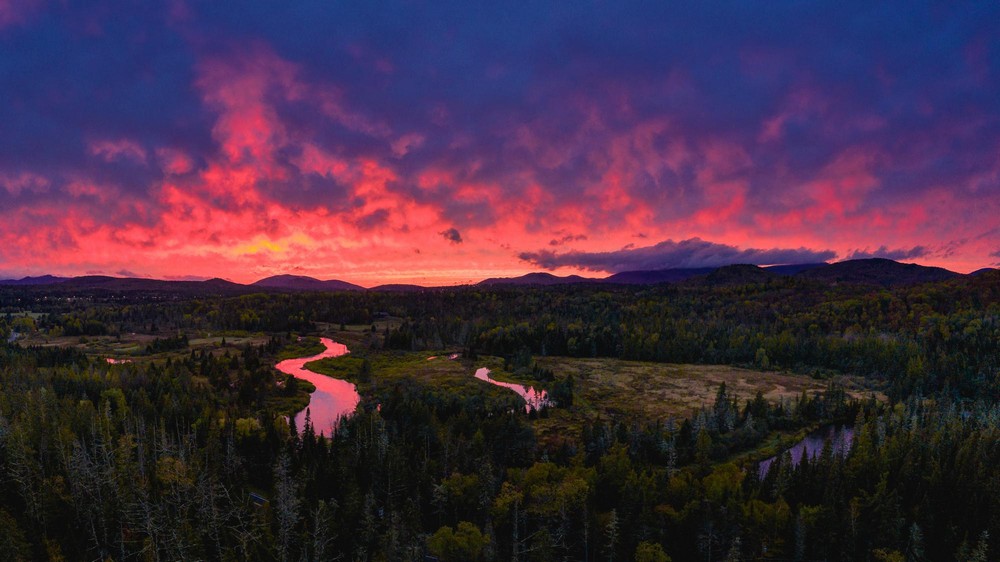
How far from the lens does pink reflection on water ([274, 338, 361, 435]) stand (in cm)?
11300

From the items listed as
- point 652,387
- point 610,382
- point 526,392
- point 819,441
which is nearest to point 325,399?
point 526,392

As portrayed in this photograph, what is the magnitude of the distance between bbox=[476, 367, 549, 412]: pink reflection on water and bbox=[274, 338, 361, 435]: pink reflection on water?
139 feet

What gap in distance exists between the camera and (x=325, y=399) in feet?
445

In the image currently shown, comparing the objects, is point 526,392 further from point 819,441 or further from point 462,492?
point 462,492

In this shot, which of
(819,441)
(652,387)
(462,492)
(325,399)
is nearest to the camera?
(462,492)

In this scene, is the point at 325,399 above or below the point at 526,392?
above

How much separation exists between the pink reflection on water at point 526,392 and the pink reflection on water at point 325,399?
42.4 m

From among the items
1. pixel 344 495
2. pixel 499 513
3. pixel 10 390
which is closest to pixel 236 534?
pixel 344 495

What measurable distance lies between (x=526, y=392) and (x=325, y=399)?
5621 centimetres

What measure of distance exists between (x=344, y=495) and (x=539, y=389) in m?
88.6

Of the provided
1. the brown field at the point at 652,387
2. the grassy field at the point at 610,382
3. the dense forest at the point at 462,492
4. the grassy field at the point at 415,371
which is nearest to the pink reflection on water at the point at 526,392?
the grassy field at the point at 610,382

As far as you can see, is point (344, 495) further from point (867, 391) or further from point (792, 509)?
point (867, 391)

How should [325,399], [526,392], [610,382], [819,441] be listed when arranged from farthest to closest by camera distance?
1. [610,382]
2. [526,392]
3. [325,399]
4. [819,441]

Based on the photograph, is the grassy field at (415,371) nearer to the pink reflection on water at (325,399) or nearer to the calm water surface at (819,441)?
the pink reflection on water at (325,399)
